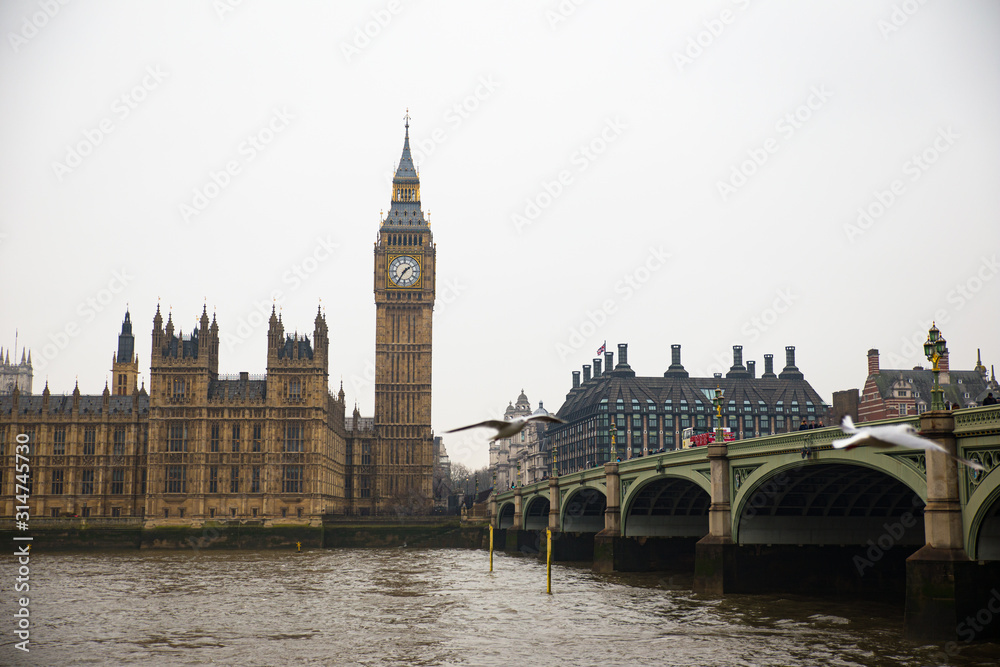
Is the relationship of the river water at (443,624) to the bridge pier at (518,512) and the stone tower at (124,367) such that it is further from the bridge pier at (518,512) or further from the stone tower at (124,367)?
the stone tower at (124,367)

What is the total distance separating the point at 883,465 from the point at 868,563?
50.5 ft

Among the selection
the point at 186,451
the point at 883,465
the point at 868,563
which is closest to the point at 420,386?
the point at 186,451

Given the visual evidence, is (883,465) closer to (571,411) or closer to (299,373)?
(299,373)

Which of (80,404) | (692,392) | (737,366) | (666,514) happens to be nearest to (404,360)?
(80,404)

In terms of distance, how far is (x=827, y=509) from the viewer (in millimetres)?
45781

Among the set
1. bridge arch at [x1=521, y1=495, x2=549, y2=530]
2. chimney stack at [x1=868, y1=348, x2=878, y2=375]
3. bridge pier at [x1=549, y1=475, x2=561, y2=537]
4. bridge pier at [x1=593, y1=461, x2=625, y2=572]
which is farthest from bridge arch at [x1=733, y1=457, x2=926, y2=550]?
chimney stack at [x1=868, y1=348, x2=878, y2=375]

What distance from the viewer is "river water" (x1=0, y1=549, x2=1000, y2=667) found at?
2938 cm

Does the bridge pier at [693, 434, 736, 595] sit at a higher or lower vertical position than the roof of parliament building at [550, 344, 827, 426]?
lower

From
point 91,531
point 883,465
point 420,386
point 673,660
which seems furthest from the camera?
point 420,386

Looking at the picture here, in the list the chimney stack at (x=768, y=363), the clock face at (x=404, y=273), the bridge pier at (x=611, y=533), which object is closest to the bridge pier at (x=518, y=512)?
the bridge pier at (x=611, y=533)

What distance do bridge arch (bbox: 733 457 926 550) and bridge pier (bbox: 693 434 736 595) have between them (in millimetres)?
583

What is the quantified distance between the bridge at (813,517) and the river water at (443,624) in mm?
1829

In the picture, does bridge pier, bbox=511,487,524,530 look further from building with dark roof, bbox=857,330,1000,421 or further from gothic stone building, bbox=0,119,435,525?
building with dark roof, bbox=857,330,1000,421

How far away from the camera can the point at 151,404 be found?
109 meters
